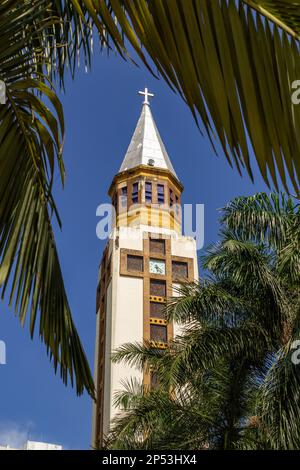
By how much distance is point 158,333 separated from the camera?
51.2 metres

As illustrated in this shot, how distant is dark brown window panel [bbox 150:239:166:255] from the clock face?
860 mm

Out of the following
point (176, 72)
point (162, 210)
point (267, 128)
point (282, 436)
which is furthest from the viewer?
point (162, 210)

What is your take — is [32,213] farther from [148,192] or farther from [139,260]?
[148,192]

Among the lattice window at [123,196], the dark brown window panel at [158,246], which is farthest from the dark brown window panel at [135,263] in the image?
the lattice window at [123,196]

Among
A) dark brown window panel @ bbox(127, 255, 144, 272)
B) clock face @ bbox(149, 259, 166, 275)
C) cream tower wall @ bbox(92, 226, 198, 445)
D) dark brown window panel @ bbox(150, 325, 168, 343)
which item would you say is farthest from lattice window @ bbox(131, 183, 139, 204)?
dark brown window panel @ bbox(150, 325, 168, 343)

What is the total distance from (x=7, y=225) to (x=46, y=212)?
222 mm

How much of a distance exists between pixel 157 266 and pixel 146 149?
12.1m

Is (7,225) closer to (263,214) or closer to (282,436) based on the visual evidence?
(282,436)

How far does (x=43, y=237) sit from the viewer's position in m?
3.25

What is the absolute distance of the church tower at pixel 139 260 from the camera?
50469 millimetres

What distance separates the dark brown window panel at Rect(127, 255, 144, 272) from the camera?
54.3 metres

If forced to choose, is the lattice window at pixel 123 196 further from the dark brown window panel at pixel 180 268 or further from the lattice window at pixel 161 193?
the dark brown window panel at pixel 180 268

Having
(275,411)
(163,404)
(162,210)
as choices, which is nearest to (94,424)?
(162,210)

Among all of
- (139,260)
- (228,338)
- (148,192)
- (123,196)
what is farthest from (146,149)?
(228,338)
